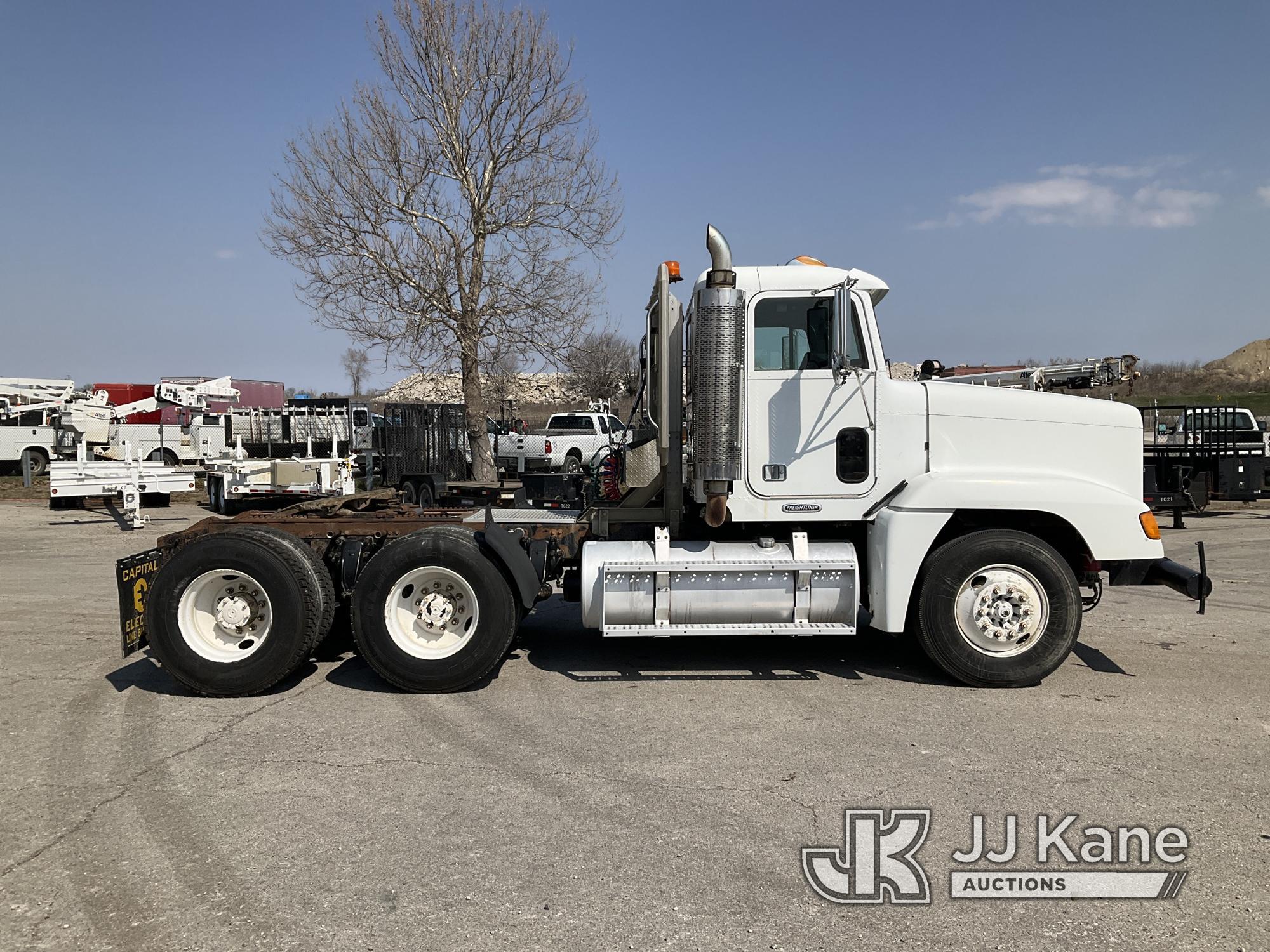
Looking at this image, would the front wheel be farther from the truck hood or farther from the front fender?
the truck hood

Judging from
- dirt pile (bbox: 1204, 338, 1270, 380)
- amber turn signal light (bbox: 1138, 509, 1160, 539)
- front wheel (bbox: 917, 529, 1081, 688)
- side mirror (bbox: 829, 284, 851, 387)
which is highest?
dirt pile (bbox: 1204, 338, 1270, 380)

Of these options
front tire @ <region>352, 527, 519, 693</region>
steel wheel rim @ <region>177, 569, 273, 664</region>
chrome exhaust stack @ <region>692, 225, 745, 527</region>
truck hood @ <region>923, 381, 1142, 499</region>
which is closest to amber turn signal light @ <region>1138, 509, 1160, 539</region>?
truck hood @ <region>923, 381, 1142, 499</region>

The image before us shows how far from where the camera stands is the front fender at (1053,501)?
5945mm

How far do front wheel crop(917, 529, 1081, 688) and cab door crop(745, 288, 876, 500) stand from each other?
834 millimetres

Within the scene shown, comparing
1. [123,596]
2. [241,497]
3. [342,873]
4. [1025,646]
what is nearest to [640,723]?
[342,873]

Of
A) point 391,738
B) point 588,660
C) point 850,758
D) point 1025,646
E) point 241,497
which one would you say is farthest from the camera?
point 241,497

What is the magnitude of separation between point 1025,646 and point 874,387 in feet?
6.68

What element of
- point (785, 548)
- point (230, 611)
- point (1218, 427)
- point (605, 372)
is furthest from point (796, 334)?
point (605, 372)

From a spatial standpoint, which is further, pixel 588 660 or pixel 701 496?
pixel 588 660

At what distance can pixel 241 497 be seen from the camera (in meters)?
7.76

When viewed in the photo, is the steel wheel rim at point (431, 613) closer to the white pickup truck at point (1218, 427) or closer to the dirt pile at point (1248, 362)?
the white pickup truck at point (1218, 427)

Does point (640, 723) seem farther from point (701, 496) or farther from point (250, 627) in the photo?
point (250, 627)

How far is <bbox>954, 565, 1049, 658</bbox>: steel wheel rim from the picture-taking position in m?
5.94

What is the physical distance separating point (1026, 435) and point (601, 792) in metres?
3.89
